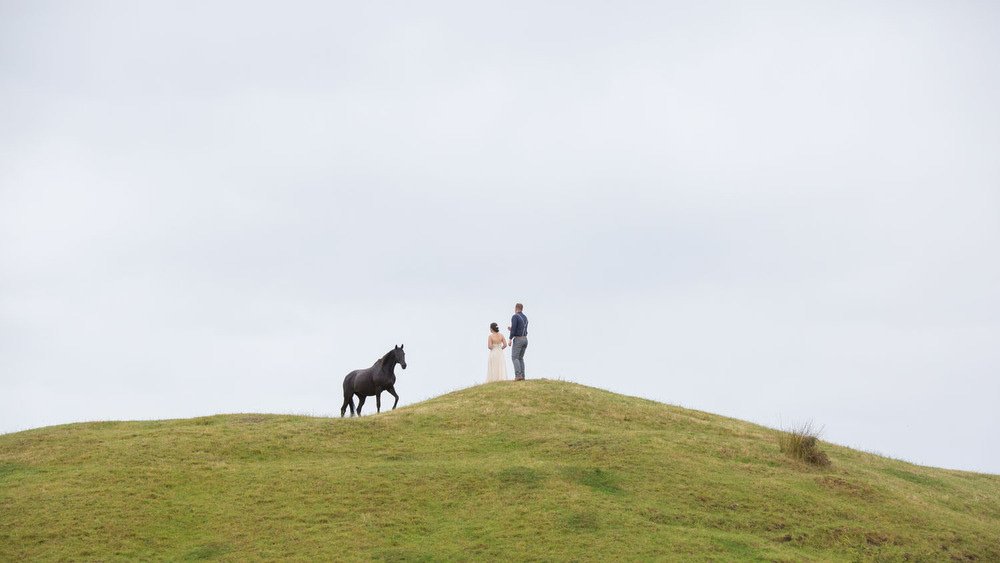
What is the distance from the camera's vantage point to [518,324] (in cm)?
4194

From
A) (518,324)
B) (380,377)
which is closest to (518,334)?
(518,324)

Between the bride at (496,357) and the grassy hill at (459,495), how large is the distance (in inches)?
224

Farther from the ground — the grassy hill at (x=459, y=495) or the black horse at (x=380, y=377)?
the black horse at (x=380, y=377)

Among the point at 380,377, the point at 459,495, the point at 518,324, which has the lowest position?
the point at 459,495

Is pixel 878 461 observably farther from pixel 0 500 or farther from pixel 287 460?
pixel 0 500

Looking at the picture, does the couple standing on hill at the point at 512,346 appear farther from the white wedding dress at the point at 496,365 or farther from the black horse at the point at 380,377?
the black horse at the point at 380,377

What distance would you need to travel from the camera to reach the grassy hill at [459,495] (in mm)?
26062

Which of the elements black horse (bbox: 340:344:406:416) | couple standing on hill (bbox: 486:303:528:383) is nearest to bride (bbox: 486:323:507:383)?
couple standing on hill (bbox: 486:303:528:383)

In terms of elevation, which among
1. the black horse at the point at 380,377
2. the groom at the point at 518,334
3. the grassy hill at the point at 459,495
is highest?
the groom at the point at 518,334

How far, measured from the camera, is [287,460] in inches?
1315

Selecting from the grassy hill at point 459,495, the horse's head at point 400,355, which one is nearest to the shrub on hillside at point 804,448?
the grassy hill at point 459,495

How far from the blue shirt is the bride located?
7.07 ft

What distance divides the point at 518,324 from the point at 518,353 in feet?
A: 6.45

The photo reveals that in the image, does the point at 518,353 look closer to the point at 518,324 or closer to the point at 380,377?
the point at 518,324
